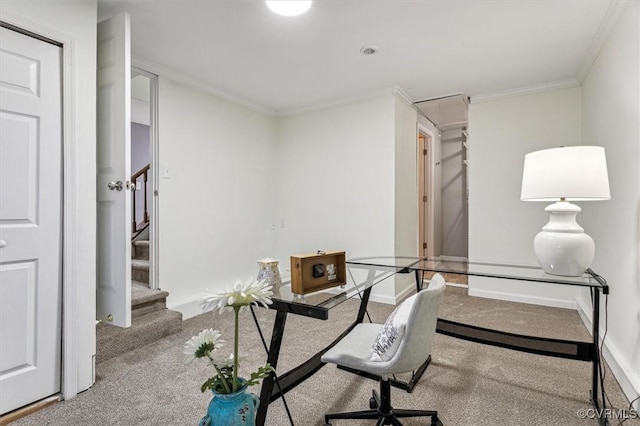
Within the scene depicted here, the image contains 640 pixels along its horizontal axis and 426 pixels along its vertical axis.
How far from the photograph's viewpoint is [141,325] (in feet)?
8.36

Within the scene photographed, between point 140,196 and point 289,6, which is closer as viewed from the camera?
point 289,6

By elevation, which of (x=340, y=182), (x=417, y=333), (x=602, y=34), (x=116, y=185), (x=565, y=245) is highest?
(x=602, y=34)

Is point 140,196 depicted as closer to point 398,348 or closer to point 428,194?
point 428,194

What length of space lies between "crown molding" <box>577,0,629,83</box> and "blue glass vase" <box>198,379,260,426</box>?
2.92 m

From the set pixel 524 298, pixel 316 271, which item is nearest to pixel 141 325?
pixel 316 271

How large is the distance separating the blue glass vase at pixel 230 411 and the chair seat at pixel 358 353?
0.48 meters

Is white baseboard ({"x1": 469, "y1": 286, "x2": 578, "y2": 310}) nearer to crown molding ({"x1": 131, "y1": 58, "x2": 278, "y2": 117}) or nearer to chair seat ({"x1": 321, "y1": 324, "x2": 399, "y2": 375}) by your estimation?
chair seat ({"x1": 321, "y1": 324, "x2": 399, "y2": 375})

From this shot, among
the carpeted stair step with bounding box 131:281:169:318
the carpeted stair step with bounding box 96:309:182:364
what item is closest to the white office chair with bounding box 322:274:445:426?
the carpeted stair step with bounding box 96:309:182:364

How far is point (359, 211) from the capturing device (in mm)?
3838

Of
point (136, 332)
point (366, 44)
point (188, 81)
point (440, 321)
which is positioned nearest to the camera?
point (440, 321)

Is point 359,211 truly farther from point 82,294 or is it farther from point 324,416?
point 82,294

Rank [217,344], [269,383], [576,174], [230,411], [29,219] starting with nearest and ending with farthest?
[230,411], [217,344], [269,383], [576,174], [29,219]

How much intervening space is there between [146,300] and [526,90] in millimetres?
4235

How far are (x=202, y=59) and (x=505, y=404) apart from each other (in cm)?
328
